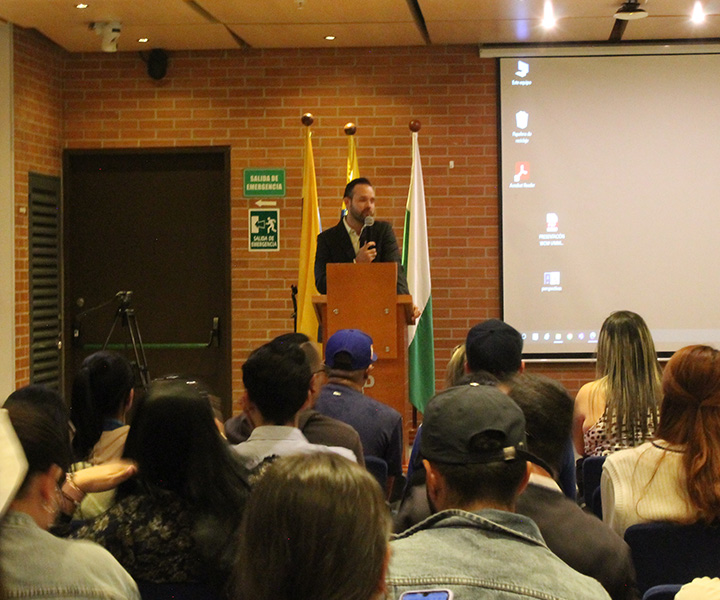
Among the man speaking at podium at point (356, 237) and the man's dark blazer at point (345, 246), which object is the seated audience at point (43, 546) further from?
the man's dark blazer at point (345, 246)

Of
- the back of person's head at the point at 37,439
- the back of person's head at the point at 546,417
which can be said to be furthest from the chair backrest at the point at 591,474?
the back of person's head at the point at 37,439

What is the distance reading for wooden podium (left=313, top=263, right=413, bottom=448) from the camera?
4590 millimetres

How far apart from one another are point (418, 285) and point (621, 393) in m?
3.24

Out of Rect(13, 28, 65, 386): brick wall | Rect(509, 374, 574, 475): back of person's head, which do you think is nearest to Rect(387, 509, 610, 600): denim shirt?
Rect(509, 374, 574, 475): back of person's head

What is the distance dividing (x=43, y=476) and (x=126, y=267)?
5.88m

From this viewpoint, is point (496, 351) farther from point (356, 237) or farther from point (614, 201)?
point (614, 201)

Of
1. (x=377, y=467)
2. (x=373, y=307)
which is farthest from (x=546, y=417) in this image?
(x=373, y=307)

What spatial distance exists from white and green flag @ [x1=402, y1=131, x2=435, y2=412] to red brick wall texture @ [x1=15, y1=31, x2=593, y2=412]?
0.89ft

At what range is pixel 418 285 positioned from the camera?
21.6ft

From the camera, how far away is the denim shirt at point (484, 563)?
51.8 inches

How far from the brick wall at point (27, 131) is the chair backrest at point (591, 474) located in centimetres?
441

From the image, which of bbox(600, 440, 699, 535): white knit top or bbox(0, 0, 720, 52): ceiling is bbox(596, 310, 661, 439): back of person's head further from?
bbox(0, 0, 720, 52): ceiling

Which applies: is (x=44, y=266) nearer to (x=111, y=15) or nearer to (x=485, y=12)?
(x=111, y=15)

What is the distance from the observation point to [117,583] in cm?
147
